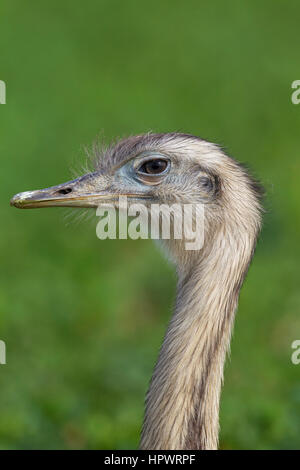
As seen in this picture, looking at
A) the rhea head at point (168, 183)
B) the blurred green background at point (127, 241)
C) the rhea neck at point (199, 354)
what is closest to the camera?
the rhea neck at point (199, 354)

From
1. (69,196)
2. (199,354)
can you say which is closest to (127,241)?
(69,196)

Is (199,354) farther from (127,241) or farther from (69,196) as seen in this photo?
(127,241)

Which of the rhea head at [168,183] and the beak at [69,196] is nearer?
the rhea head at [168,183]

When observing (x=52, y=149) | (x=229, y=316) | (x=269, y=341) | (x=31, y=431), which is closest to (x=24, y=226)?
(x=52, y=149)

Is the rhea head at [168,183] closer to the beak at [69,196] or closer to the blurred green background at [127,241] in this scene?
the beak at [69,196]

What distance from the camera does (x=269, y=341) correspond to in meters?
5.67

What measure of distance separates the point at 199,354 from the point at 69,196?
664 mm

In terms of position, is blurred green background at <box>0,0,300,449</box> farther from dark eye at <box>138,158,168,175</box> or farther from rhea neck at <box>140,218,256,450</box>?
rhea neck at <box>140,218,256,450</box>

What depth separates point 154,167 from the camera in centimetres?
329

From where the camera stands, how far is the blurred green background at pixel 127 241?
4.66 m

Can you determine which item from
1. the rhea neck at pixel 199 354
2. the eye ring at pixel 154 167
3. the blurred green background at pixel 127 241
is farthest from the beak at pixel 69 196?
the rhea neck at pixel 199 354
